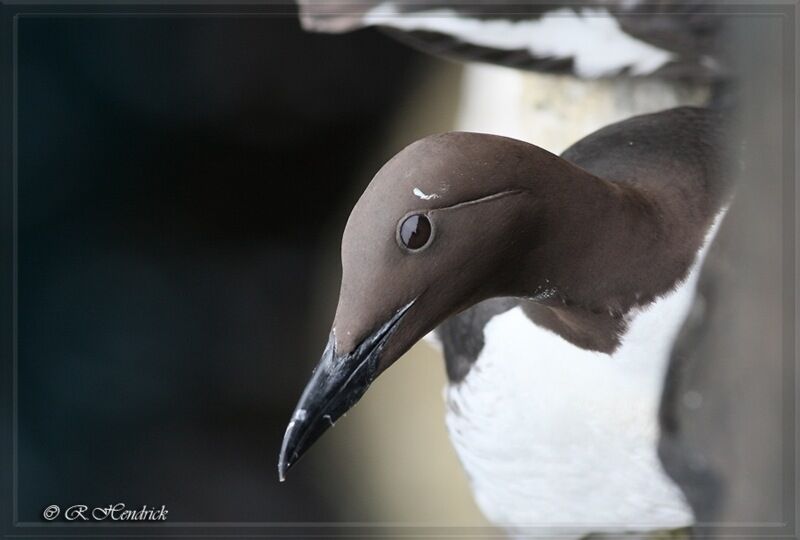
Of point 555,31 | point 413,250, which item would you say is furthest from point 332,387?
point 555,31

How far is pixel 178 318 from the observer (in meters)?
1.34

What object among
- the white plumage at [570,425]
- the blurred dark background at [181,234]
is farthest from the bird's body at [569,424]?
the blurred dark background at [181,234]

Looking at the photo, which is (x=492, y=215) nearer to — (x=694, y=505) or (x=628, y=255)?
(x=628, y=255)

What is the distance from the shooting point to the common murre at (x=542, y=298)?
0.64 meters

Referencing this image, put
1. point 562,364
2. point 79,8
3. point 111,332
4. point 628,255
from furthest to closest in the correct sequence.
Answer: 1. point 111,332
2. point 79,8
3. point 562,364
4. point 628,255

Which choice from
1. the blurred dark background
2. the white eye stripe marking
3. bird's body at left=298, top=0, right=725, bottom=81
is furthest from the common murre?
the blurred dark background

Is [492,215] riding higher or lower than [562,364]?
higher

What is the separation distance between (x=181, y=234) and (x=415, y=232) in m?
0.76

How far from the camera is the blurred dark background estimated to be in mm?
1240

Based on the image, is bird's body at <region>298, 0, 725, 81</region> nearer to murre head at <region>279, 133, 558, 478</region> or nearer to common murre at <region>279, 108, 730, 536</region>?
common murre at <region>279, 108, 730, 536</region>

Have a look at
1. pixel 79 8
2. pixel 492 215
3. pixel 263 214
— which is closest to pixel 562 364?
pixel 492 215

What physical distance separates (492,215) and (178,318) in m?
0.78

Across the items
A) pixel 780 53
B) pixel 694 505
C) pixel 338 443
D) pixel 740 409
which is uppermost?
pixel 780 53

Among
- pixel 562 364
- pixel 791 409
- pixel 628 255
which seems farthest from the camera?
pixel 562 364
